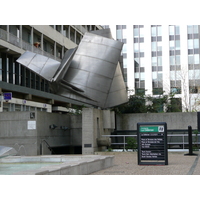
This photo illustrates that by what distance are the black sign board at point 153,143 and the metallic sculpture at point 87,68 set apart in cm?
937

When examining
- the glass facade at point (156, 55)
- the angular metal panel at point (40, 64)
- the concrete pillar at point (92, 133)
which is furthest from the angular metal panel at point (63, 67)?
the glass facade at point (156, 55)

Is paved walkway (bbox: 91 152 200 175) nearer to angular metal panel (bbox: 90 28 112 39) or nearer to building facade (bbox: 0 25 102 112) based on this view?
angular metal panel (bbox: 90 28 112 39)

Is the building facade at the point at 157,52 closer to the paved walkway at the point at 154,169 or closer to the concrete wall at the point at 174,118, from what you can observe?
the concrete wall at the point at 174,118

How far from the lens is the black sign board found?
14719 mm

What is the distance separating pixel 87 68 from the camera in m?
23.7

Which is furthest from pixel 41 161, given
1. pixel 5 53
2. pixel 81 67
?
pixel 5 53

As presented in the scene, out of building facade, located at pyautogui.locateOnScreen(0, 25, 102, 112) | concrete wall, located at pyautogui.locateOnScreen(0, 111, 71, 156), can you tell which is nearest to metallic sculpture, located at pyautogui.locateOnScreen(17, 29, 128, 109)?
concrete wall, located at pyautogui.locateOnScreen(0, 111, 71, 156)

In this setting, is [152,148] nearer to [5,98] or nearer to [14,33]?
[5,98]

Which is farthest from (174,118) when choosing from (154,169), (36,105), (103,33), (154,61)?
(154,61)

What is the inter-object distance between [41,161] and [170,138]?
41.8 feet

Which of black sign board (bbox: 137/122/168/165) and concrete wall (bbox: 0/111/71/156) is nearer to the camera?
black sign board (bbox: 137/122/168/165)

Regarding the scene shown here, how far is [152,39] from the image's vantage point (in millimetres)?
83062

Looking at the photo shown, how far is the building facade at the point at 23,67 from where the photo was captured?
120 feet

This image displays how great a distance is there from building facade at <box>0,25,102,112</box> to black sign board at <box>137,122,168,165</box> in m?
21.7
